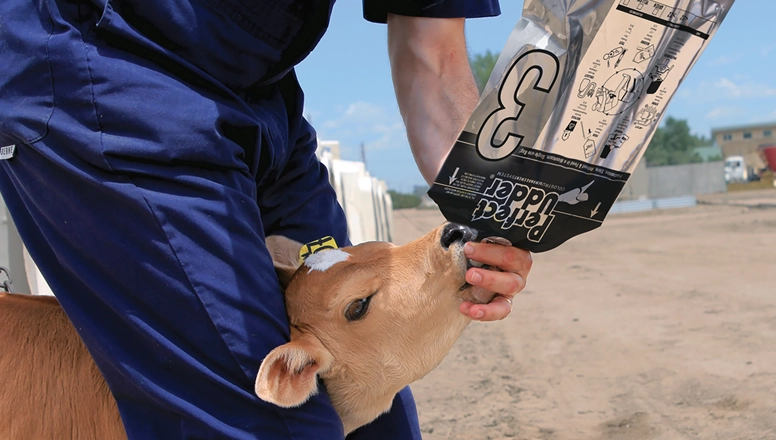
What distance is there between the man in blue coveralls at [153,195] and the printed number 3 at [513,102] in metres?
0.75

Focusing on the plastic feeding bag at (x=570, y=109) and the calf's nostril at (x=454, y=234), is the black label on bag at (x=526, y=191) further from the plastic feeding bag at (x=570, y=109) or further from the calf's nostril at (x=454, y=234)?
the calf's nostril at (x=454, y=234)

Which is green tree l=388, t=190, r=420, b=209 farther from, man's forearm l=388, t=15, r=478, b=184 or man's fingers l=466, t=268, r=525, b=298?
man's fingers l=466, t=268, r=525, b=298

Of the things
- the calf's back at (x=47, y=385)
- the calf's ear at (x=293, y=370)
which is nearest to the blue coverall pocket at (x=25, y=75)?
the calf's back at (x=47, y=385)

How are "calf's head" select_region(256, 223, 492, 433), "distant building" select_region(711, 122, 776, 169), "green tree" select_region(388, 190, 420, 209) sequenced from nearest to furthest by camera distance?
"calf's head" select_region(256, 223, 492, 433) < "green tree" select_region(388, 190, 420, 209) < "distant building" select_region(711, 122, 776, 169)

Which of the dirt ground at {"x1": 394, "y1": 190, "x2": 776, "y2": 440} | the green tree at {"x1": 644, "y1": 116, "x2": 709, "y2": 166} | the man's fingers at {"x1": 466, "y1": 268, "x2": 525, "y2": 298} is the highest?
the man's fingers at {"x1": 466, "y1": 268, "x2": 525, "y2": 298}

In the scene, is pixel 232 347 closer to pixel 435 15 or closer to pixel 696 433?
pixel 435 15

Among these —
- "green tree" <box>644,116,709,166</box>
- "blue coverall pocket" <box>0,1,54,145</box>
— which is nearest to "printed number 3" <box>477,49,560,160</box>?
"blue coverall pocket" <box>0,1,54,145</box>

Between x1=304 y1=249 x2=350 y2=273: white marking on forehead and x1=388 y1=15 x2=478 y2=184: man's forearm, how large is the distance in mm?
466

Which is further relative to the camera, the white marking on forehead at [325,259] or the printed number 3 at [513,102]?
the white marking on forehead at [325,259]

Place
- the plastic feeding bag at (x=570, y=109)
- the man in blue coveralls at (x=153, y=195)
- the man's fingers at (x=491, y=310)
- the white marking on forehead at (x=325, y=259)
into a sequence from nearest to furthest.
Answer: the plastic feeding bag at (x=570, y=109), the man in blue coveralls at (x=153, y=195), the man's fingers at (x=491, y=310), the white marking on forehead at (x=325, y=259)

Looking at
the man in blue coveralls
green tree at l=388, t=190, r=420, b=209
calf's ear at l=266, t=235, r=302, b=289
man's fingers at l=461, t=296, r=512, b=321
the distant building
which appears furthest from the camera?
the distant building

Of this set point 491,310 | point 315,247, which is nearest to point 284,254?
point 315,247

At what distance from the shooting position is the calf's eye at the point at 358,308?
8.45ft

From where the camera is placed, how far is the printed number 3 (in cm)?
178
